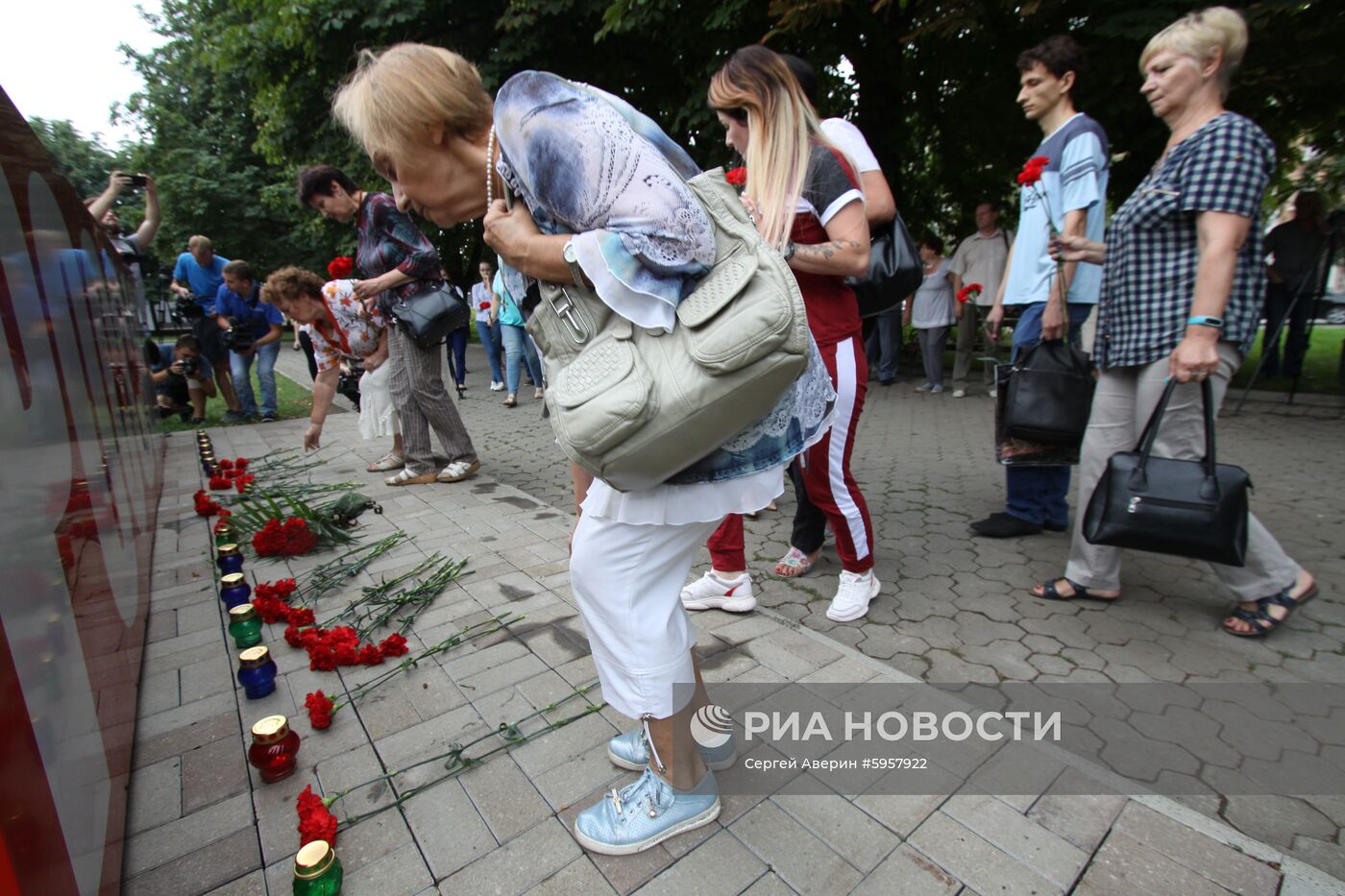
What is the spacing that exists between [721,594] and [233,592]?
2186 millimetres

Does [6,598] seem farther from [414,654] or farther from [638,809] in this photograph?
[414,654]

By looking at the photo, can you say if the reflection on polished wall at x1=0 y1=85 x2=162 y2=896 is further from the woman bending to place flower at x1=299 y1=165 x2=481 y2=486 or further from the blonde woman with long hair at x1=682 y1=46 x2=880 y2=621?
the blonde woman with long hair at x1=682 y1=46 x2=880 y2=621

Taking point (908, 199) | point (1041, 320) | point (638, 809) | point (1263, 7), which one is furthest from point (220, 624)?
point (908, 199)

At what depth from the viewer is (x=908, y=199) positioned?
13875mm

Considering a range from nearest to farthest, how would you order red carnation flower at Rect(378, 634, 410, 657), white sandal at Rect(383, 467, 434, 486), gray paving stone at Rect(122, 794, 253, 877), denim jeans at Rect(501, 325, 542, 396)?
gray paving stone at Rect(122, 794, 253, 877) < red carnation flower at Rect(378, 634, 410, 657) < white sandal at Rect(383, 467, 434, 486) < denim jeans at Rect(501, 325, 542, 396)

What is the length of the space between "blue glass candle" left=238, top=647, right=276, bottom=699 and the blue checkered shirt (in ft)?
11.5

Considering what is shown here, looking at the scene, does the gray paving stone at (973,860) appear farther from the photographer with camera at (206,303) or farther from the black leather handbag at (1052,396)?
the photographer with camera at (206,303)

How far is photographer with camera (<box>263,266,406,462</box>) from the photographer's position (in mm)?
5012

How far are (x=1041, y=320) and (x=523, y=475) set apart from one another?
403 cm

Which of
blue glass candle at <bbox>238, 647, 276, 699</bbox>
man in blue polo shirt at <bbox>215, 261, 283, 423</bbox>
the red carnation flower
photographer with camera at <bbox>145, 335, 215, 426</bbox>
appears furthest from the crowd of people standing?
photographer with camera at <bbox>145, 335, 215, 426</bbox>

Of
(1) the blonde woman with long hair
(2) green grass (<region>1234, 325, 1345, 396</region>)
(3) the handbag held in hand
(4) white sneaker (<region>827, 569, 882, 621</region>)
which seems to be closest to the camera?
(3) the handbag held in hand

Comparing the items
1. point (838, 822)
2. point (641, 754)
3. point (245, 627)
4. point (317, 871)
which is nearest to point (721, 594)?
point (641, 754)

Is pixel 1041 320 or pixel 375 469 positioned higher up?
pixel 1041 320

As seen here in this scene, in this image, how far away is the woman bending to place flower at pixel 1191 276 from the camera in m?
2.40
